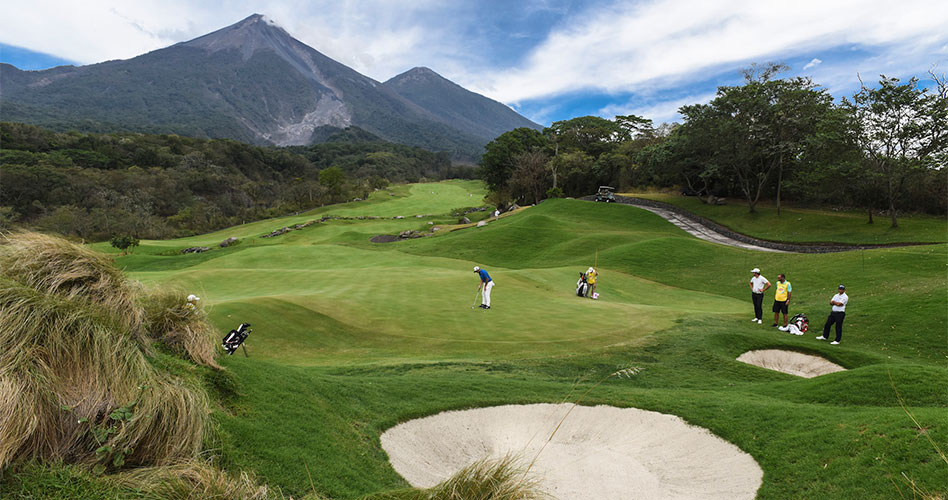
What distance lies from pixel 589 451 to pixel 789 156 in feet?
153

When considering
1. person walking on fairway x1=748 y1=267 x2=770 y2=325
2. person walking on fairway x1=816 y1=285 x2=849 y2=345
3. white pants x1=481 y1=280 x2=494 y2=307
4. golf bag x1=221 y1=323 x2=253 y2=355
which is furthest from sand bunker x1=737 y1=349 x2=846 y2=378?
golf bag x1=221 y1=323 x2=253 y2=355

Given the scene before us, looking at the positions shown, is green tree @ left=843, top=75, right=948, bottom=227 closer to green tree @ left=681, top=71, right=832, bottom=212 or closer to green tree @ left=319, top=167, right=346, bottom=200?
green tree @ left=681, top=71, right=832, bottom=212

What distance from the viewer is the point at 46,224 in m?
51.2

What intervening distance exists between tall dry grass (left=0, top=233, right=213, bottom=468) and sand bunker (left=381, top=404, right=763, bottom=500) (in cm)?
323

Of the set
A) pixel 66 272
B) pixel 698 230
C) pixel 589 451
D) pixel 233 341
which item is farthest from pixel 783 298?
pixel 698 230

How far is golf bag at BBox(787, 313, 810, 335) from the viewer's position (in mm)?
14258

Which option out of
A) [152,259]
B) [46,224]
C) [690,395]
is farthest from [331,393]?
[46,224]

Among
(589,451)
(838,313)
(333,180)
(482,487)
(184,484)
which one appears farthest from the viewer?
(333,180)

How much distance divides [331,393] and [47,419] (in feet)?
14.2

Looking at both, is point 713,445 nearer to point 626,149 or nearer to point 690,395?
point 690,395

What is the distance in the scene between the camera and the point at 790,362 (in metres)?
12.4

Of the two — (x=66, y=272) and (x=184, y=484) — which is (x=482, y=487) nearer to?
(x=184, y=484)

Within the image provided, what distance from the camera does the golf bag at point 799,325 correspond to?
14258 millimetres

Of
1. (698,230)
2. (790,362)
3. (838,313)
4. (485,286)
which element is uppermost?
(698,230)
